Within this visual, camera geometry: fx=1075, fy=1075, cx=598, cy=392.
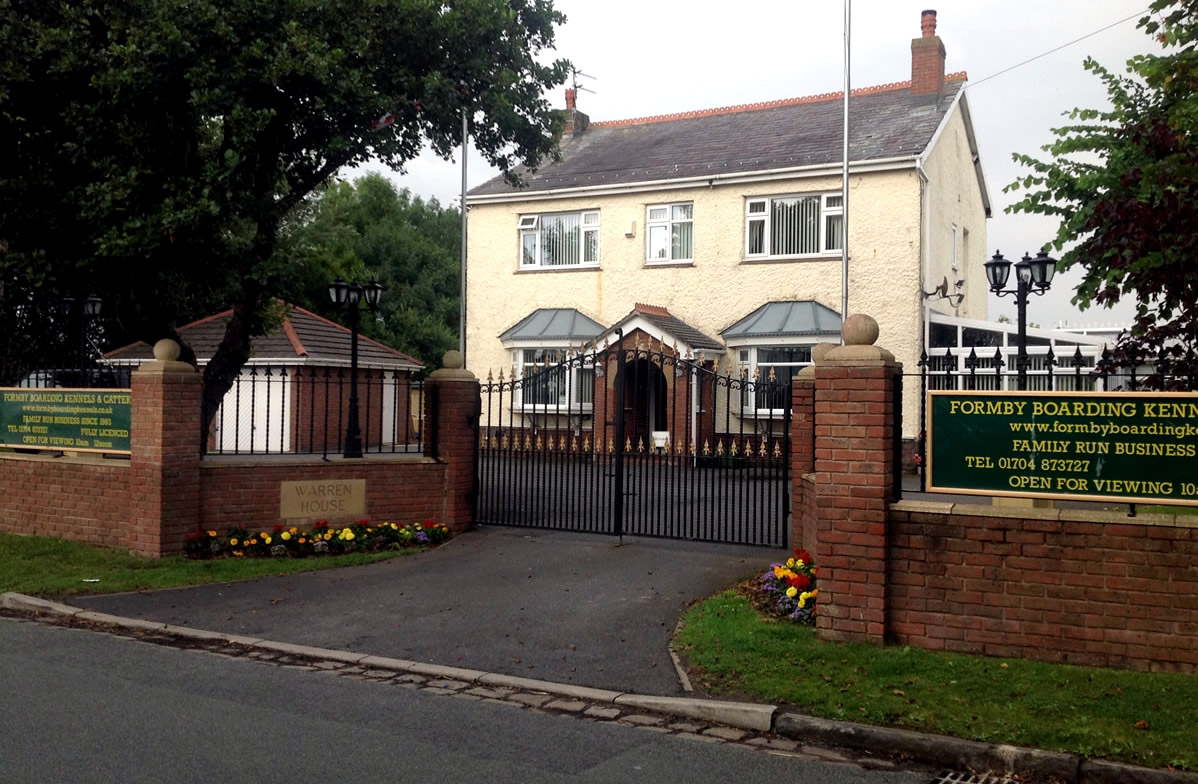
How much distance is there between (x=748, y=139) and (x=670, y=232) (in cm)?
335

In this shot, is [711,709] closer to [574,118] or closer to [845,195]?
[845,195]

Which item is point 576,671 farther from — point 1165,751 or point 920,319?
point 920,319

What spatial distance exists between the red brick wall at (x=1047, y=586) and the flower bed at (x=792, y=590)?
86cm

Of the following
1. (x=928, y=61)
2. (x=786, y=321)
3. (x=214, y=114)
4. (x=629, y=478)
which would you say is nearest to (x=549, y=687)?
(x=629, y=478)

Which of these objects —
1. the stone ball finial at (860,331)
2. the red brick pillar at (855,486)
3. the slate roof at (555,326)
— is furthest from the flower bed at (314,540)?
the slate roof at (555,326)

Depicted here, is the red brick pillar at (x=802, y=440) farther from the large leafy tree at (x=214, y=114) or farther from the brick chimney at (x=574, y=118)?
the brick chimney at (x=574, y=118)

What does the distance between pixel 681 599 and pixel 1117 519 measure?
3892 millimetres

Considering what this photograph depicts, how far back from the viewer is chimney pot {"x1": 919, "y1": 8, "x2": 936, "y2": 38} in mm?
26797

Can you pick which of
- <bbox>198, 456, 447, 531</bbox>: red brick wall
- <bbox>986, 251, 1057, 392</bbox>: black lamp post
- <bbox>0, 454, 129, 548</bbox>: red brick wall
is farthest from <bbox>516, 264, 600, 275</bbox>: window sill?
<bbox>0, 454, 129, 548</bbox>: red brick wall

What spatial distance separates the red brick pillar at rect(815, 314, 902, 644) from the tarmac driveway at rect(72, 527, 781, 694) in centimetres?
137

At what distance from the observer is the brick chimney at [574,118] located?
32281mm

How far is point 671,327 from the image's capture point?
25469 mm

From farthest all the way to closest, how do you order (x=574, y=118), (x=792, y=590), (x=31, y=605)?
(x=574, y=118) < (x=31, y=605) < (x=792, y=590)

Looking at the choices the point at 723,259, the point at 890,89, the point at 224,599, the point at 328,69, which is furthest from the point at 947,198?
the point at 224,599
